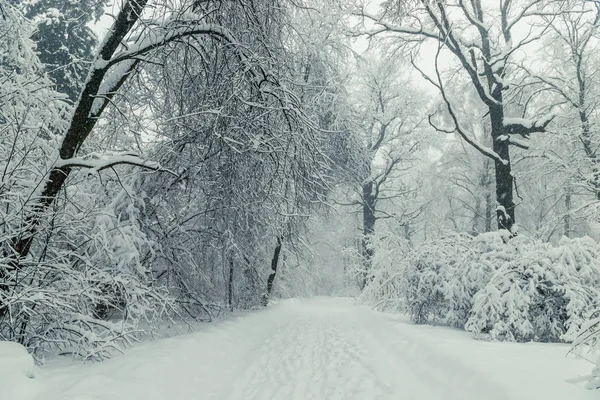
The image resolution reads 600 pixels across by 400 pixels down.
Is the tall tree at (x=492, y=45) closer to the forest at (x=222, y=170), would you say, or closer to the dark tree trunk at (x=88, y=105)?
the forest at (x=222, y=170)

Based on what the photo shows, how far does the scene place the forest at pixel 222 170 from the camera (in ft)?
14.8

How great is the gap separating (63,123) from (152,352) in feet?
12.4

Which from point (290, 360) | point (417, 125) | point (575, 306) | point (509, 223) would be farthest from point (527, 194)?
point (290, 360)

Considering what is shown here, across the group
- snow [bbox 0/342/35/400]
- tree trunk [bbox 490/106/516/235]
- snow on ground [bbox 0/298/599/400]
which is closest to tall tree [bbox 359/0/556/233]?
tree trunk [bbox 490/106/516/235]

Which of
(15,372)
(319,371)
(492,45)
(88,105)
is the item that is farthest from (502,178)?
(15,372)

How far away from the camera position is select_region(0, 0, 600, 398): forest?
4.51m

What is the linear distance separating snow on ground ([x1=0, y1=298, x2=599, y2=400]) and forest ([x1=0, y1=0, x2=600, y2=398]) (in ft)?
1.41

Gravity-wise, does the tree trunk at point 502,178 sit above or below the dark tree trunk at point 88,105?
above

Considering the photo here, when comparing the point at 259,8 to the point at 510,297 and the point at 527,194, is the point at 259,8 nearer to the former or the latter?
the point at 510,297

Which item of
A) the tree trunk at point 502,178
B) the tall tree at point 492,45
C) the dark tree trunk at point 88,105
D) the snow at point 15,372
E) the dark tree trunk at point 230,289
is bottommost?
the snow at point 15,372

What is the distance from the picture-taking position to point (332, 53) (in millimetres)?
14258

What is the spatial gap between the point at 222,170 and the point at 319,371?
356 centimetres

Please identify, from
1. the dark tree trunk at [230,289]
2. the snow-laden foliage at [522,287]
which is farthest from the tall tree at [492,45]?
the dark tree trunk at [230,289]

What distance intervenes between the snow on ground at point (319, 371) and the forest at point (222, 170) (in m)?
0.43
